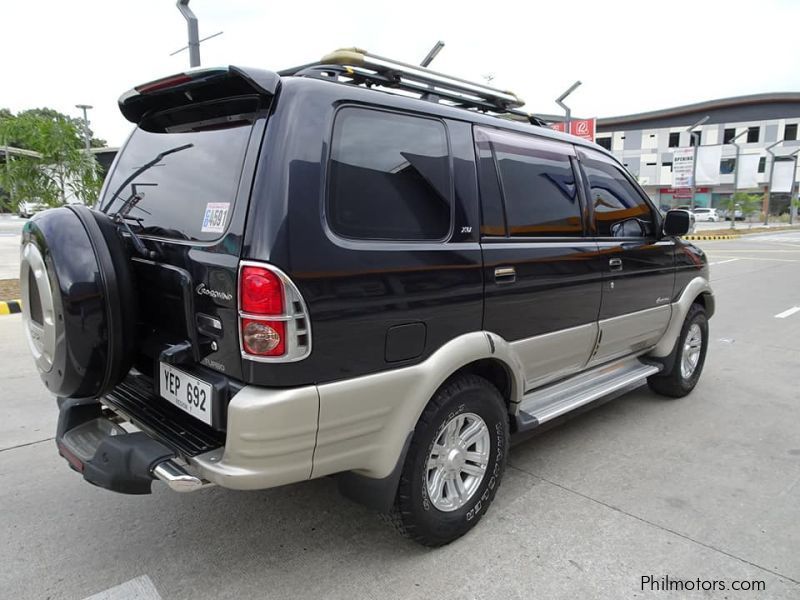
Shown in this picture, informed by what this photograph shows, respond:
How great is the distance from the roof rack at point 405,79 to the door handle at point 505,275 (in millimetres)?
903

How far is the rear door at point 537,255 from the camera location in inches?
107

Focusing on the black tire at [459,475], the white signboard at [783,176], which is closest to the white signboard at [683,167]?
the white signboard at [783,176]

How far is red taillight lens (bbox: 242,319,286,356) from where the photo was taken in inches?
76.8

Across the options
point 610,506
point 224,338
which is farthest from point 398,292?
point 610,506

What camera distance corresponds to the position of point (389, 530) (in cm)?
273

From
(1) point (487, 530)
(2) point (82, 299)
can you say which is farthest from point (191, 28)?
(1) point (487, 530)

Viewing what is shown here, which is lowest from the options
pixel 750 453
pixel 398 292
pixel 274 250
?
pixel 750 453

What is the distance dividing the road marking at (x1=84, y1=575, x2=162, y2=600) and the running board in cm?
182

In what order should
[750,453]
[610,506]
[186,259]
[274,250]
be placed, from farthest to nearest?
[750,453]
[610,506]
[186,259]
[274,250]

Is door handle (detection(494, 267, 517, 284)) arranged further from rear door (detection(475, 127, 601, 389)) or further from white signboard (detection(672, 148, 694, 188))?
white signboard (detection(672, 148, 694, 188))

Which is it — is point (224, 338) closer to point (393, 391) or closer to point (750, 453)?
point (393, 391)

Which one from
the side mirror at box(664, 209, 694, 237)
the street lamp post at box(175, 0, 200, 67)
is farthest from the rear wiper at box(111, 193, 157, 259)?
the street lamp post at box(175, 0, 200, 67)

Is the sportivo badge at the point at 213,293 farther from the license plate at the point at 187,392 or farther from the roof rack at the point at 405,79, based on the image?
the roof rack at the point at 405,79

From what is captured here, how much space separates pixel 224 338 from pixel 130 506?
1.45 metres
